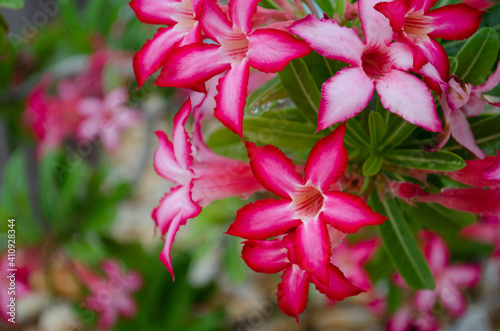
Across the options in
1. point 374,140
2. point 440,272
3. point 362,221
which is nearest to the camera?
point 362,221

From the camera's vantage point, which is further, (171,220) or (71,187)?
(71,187)

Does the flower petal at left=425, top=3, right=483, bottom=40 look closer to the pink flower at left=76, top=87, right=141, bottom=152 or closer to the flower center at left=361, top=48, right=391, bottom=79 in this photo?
the flower center at left=361, top=48, right=391, bottom=79

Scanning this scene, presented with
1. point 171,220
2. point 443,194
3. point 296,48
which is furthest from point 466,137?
point 171,220

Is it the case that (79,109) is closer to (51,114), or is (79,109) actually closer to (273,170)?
(51,114)

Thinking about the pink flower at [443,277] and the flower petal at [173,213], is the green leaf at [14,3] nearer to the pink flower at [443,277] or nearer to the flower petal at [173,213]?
the flower petal at [173,213]

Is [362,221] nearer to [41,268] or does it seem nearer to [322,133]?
[322,133]

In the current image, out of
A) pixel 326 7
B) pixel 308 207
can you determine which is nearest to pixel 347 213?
pixel 308 207
